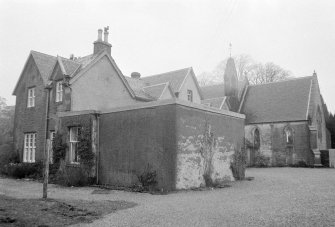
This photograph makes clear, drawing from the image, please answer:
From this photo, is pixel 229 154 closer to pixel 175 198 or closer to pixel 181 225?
pixel 175 198

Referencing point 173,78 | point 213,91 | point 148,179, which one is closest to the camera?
point 148,179

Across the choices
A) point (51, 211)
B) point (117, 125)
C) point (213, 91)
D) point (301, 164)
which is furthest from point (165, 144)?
point (213, 91)

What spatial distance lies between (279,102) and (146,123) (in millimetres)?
26078

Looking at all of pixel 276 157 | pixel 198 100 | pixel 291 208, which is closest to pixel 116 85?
pixel 198 100

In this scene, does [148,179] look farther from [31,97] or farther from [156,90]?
[156,90]

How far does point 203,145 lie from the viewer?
16531 millimetres

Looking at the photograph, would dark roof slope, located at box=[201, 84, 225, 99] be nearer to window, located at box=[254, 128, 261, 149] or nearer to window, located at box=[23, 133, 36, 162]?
window, located at box=[254, 128, 261, 149]

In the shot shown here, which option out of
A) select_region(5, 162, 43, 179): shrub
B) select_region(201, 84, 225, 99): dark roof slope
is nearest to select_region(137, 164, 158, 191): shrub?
select_region(5, 162, 43, 179): shrub

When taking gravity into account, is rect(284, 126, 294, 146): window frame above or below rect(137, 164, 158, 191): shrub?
above

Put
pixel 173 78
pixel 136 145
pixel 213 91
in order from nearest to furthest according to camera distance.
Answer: pixel 136 145 → pixel 173 78 → pixel 213 91

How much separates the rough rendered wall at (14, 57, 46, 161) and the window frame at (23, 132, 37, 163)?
0.33 metres

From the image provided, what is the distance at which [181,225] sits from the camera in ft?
26.0

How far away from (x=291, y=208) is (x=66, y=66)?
660 inches

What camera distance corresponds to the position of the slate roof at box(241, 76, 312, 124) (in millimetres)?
35406
